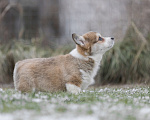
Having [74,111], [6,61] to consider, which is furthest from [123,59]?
[74,111]

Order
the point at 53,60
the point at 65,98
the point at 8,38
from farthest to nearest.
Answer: the point at 8,38
the point at 53,60
the point at 65,98

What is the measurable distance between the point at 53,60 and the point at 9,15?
6.49 m

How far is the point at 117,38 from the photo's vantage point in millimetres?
10398

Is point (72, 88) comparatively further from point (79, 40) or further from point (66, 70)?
point (79, 40)

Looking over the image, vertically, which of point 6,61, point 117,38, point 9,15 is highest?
point 9,15

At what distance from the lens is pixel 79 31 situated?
37.6ft

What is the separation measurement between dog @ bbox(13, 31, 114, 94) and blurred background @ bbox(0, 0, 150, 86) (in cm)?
335

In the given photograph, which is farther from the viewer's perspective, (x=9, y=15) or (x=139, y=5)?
(x=9, y=15)

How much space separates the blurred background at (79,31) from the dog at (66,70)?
3354 mm

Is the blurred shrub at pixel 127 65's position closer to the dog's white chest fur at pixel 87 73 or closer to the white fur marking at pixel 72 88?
the dog's white chest fur at pixel 87 73

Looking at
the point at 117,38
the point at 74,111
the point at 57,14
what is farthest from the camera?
the point at 57,14

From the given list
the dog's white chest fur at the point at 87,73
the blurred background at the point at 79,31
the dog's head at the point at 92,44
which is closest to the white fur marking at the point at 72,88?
the dog's white chest fur at the point at 87,73

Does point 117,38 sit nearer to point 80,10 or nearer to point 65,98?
point 80,10

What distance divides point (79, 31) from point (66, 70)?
5.58 m
